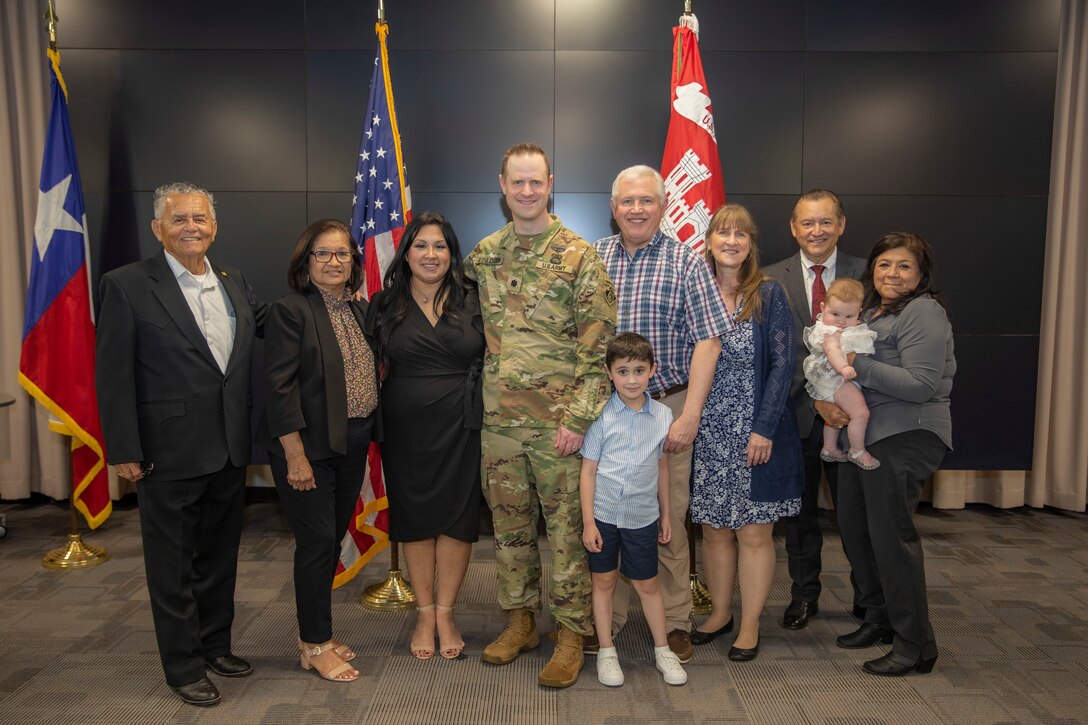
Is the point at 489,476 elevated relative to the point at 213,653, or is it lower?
elevated

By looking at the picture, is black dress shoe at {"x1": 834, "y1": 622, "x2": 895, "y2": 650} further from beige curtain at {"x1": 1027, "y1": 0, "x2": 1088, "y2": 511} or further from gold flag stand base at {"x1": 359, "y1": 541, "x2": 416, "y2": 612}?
beige curtain at {"x1": 1027, "y1": 0, "x2": 1088, "y2": 511}

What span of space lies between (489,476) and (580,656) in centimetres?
74

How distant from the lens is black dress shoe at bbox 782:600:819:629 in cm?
329

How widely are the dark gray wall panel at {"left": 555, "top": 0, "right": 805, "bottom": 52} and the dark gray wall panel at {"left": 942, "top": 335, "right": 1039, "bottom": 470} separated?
2.04 meters

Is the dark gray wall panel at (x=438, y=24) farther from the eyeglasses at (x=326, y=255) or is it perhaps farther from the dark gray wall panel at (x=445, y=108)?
the eyeglasses at (x=326, y=255)

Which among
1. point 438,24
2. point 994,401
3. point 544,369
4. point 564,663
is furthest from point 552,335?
point 994,401

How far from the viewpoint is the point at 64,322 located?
409cm

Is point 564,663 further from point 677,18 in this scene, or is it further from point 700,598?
point 677,18

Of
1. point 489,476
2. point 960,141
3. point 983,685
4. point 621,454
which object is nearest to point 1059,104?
point 960,141

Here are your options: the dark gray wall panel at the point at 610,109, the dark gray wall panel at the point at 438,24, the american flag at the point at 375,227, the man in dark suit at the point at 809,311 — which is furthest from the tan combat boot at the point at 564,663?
the dark gray wall panel at the point at 438,24

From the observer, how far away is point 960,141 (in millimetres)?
4586

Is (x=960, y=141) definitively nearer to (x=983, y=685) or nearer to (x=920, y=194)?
(x=920, y=194)

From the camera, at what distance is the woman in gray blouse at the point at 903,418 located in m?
2.70

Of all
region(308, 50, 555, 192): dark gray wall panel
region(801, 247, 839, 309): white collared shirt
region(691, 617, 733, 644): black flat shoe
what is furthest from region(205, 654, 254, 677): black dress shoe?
region(308, 50, 555, 192): dark gray wall panel
